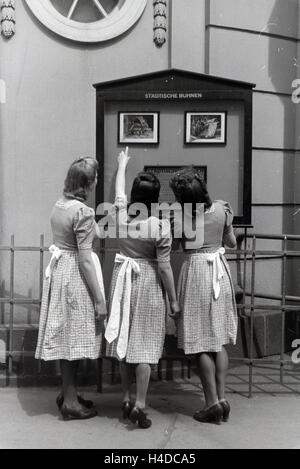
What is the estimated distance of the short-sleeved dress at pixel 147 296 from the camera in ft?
13.4

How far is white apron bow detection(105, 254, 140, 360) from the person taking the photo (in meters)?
4.14

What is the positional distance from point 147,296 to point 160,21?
2.78 m

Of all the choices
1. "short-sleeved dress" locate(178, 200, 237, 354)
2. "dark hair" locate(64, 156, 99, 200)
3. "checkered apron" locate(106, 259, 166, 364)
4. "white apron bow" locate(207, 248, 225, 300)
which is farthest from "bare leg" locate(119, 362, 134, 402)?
"dark hair" locate(64, 156, 99, 200)

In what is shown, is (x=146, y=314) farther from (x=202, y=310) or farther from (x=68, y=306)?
(x=68, y=306)

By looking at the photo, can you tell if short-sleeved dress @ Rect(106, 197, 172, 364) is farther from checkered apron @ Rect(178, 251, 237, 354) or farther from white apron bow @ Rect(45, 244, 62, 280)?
white apron bow @ Rect(45, 244, 62, 280)

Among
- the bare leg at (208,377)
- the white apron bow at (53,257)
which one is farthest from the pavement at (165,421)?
the white apron bow at (53,257)

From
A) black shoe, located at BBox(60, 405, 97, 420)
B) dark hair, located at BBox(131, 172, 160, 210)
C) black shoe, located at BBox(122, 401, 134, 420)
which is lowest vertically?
black shoe, located at BBox(60, 405, 97, 420)

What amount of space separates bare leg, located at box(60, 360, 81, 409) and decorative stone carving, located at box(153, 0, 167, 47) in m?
3.08

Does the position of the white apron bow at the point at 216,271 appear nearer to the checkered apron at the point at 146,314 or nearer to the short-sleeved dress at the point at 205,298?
the short-sleeved dress at the point at 205,298

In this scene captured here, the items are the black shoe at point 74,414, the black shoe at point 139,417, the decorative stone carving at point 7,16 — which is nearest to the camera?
the black shoe at point 139,417

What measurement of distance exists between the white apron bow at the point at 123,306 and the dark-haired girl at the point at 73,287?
0.08 m

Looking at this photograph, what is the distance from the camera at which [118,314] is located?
4184mm

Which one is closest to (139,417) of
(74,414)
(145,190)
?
(74,414)

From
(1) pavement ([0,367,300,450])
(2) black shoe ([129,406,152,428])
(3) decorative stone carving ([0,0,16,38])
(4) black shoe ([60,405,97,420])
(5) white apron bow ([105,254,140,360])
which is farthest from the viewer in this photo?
(3) decorative stone carving ([0,0,16,38])
